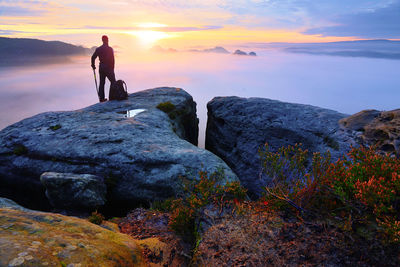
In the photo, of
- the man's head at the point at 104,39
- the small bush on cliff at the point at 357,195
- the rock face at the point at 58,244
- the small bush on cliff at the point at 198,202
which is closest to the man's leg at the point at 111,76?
the man's head at the point at 104,39

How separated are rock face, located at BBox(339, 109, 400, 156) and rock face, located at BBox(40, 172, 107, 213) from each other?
10.9 meters

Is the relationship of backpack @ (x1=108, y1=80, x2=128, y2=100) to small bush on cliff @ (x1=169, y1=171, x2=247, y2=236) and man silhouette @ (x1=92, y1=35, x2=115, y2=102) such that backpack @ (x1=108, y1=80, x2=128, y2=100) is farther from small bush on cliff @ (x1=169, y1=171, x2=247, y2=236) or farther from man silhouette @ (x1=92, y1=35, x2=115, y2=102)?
small bush on cliff @ (x1=169, y1=171, x2=247, y2=236)

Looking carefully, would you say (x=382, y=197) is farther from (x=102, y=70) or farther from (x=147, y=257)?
(x=102, y=70)

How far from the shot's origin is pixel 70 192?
24.4ft

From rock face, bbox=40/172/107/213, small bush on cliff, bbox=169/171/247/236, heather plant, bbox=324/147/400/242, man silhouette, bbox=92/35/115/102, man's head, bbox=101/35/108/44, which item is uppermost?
man's head, bbox=101/35/108/44

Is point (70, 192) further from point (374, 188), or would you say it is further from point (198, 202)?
point (374, 188)

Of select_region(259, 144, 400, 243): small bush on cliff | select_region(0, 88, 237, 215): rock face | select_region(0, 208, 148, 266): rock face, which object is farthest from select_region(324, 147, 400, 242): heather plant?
select_region(0, 208, 148, 266): rock face

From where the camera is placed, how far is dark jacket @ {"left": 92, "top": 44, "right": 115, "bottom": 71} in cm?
1778

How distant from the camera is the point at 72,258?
11.4 ft

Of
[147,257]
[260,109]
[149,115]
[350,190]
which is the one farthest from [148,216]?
[260,109]

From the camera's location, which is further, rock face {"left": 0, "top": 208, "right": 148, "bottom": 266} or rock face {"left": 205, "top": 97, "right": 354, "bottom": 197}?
rock face {"left": 205, "top": 97, "right": 354, "bottom": 197}

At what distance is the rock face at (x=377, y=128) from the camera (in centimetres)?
945

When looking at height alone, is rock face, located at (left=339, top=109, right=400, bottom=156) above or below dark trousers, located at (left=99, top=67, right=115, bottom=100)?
below

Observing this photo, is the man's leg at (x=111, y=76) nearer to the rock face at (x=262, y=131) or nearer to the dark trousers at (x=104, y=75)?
the dark trousers at (x=104, y=75)
